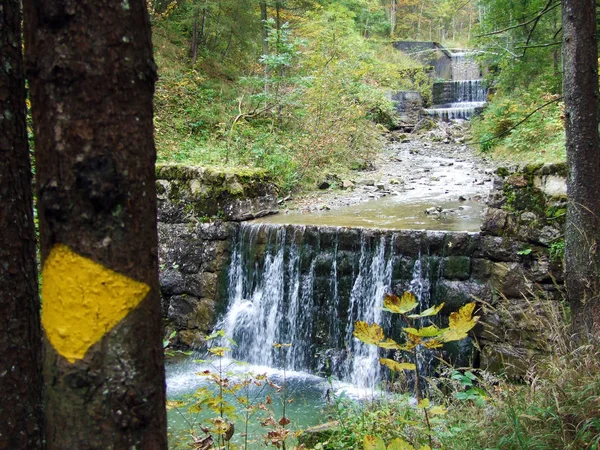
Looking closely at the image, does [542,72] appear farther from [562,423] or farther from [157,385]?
[157,385]

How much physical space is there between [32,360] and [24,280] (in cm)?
21

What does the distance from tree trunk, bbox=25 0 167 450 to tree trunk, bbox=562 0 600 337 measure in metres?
3.33

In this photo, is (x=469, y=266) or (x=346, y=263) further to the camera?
(x=346, y=263)

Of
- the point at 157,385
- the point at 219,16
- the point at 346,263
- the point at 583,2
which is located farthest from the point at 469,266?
the point at 219,16

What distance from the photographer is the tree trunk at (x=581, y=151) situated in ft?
11.6

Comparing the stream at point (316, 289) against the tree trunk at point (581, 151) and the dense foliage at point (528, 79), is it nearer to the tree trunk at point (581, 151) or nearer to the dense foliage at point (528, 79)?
the tree trunk at point (581, 151)

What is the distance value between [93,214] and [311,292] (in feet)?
17.4

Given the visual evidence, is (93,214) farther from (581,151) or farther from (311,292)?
(311,292)

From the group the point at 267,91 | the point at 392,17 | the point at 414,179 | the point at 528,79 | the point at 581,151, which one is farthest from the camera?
the point at 392,17

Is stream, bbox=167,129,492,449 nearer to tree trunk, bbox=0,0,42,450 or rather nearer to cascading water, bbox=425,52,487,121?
tree trunk, bbox=0,0,42,450

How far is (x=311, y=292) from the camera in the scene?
627 cm

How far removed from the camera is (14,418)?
1241 millimetres

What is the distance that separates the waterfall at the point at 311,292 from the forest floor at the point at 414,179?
151cm

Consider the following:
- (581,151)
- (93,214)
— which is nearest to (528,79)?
(581,151)
